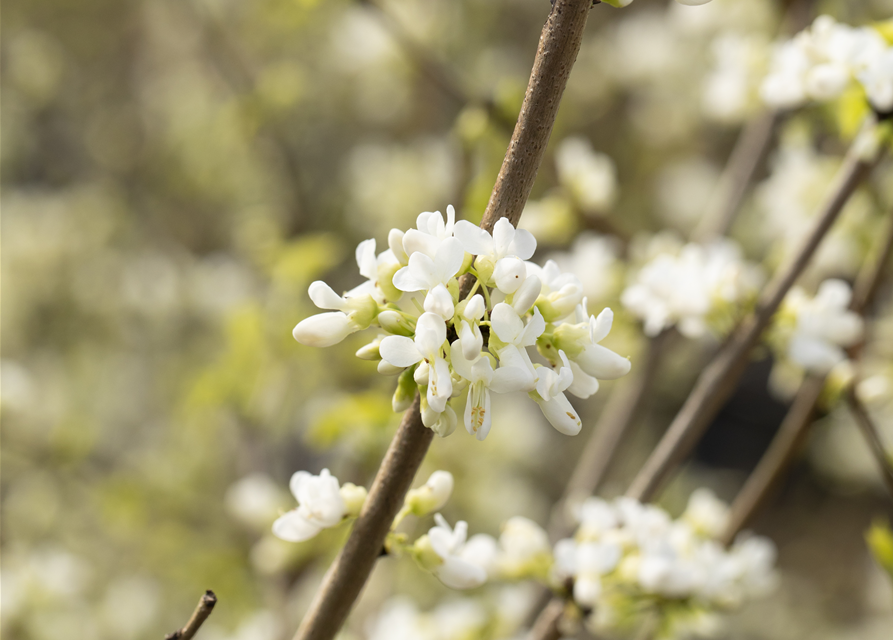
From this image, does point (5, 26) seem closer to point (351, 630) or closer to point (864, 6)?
point (351, 630)

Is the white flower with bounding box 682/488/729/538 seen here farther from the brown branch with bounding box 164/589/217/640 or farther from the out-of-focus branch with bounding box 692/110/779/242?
the brown branch with bounding box 164/589/217/640

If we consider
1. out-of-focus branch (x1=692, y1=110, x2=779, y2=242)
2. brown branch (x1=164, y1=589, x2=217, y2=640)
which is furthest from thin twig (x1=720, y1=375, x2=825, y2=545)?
brown branch (x1=164, y1=589, x2=217, y2=640)

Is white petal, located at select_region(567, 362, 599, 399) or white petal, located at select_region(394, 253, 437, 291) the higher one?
white petal, located at select_region(567, 362, 599, 399)

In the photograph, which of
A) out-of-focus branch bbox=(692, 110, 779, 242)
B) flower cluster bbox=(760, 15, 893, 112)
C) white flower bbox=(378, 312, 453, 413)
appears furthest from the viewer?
out-of-focus branch bbox=(692, 110, 779, 242)

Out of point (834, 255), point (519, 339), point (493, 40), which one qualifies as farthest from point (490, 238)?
point (493, 40)

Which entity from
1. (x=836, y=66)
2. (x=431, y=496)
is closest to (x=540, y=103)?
(x=431, y=496)

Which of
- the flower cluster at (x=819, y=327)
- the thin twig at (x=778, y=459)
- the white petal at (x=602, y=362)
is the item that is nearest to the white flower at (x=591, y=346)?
the white petal at (x=602, y=362)

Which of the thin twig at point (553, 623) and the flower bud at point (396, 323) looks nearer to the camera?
the flower bud at point (396, 323)

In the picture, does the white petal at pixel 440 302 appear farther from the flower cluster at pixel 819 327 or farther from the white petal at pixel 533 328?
the flower cluster at pixel 819 327
